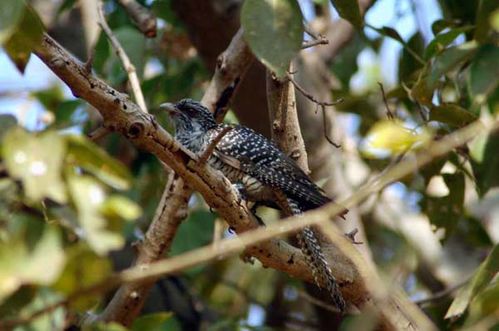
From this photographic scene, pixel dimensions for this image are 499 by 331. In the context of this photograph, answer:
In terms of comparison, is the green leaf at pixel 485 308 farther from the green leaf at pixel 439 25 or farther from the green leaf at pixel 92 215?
the green leaf at pixel 439 25

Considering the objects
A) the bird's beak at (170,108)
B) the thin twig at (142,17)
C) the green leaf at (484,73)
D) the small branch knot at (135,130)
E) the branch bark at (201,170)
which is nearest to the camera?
the branch bark at (201,170)

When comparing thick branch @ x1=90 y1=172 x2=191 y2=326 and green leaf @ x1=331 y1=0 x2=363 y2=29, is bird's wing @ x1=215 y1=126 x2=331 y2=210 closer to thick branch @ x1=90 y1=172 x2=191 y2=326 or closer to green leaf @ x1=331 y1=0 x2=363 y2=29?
thick branch @ x1=90 y1=172 x2=191 y2=326

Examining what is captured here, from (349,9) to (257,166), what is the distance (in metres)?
1.41

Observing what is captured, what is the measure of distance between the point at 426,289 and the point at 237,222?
11.8 ft

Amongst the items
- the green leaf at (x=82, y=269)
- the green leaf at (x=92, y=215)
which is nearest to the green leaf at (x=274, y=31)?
the green leaf at (x=92, y=215)

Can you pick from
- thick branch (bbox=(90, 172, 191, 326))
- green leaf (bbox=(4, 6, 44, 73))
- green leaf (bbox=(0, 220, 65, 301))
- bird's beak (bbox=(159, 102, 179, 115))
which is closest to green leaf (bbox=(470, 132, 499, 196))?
thick branch (bbox=(90, 172, 191, 326))

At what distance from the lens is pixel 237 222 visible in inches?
160

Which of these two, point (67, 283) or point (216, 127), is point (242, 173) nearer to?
point (216, 127)

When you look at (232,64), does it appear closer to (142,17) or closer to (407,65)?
(142,17)

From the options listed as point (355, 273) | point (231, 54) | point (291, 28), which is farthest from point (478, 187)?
point (291, 28)

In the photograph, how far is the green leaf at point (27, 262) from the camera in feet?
6.95

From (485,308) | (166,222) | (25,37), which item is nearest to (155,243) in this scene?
(166,222)

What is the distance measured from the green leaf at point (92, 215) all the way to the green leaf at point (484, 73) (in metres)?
2.25

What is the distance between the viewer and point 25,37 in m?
2.97
